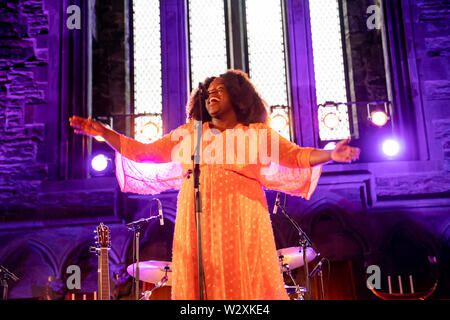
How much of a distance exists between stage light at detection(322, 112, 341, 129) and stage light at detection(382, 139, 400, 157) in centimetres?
70

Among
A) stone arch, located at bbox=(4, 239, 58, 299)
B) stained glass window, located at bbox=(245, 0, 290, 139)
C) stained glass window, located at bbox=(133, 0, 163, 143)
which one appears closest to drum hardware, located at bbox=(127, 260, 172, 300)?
stone arch, located at bbox=(4, 239, 58, 299)

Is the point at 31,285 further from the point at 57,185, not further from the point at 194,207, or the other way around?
the point at 194,207

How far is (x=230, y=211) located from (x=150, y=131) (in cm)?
384

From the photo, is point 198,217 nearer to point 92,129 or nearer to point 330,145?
point 92,129

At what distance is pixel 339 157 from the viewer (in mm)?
2359

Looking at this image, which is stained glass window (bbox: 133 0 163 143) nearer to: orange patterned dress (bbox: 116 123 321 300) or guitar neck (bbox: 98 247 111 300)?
guitar neck (bbox: 98 247 111 300)

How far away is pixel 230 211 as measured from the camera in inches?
99.5

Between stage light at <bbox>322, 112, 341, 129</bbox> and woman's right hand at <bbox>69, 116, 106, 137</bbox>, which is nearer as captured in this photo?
woman's right hand at <bbox>69, 116, 106, 137</bbox>

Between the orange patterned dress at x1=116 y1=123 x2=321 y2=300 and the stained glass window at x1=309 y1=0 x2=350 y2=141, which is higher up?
the stained glass window at x1=309 y1=0 x2=350 y2=141

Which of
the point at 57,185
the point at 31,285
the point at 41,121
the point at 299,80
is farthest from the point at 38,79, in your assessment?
the point at 299,80

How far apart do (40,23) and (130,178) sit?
418cm

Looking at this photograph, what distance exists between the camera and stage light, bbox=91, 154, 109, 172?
598cm

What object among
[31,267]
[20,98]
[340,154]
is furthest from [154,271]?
[20,98]

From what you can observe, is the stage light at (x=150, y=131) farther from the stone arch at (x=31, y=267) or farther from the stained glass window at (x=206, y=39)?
the stone arch at (x=31, y=267)
